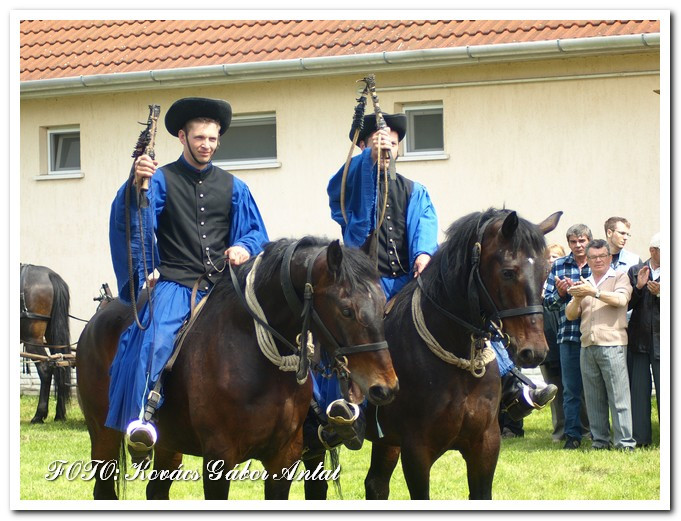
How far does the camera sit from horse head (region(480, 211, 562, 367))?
18.7 feet

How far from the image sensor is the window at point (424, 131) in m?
14.4

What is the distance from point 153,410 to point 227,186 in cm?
149

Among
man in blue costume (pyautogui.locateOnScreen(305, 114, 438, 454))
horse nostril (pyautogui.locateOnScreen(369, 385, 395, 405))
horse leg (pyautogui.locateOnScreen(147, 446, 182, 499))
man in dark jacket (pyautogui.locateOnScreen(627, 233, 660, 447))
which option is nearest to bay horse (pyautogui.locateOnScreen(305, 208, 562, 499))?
man in blue costume (pyautogui.locateOnScreen(305, 114, 438, 454))

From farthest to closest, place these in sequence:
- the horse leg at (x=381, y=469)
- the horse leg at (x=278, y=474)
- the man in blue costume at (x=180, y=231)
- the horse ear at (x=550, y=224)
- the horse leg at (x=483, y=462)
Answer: the horse leg at (x=381, y=469) → the man in blue costume at (x=180, y=231) → the horse leg at (x=483, y=462) → the horse ear at (x=550, y=224) → the horse leg at (x=278, y=474)

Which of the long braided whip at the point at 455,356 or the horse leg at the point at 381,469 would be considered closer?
the long braided whip at the point at 455,356

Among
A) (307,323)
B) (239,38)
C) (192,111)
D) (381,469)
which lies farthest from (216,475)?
(239,38)

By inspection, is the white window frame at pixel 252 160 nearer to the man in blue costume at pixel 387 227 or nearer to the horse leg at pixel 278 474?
the man in blue costume at pixel 387 227

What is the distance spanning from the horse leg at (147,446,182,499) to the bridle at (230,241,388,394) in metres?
1.61

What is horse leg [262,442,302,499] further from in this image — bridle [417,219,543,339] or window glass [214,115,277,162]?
window glass [214,115,277,162]

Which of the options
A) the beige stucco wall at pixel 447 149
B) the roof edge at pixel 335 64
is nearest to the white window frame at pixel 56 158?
the beige stucco wall at pixel 447 149

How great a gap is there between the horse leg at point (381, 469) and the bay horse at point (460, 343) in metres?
0.55

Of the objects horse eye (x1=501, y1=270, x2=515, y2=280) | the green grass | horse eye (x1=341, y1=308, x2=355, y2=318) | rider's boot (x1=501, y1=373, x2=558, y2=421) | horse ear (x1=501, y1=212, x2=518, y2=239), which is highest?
horse ear (x1=501, y1=212, x2=518, y2=239)
